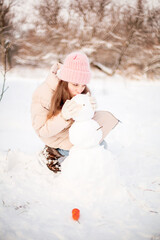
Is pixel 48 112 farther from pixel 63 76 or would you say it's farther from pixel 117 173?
pixel 117 173

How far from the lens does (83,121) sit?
1.16 m

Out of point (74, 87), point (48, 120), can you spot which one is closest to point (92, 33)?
point (74, 87)

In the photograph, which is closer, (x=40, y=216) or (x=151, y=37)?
(x=40, y=216)

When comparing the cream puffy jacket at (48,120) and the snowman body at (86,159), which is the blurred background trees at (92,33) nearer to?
the cream puffy jacket at (48,120)

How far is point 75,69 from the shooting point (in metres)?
1.18

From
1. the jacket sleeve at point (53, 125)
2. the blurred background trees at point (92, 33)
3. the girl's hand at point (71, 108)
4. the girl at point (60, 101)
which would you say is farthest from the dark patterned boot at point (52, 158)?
the blurred background trees at point (92, 33)

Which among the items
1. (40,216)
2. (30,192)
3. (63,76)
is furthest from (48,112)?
(40,216)

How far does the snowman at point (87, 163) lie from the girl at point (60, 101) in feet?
0.27

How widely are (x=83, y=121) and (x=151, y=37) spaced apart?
9.70 feet

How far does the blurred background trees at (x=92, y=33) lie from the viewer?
3.05 m

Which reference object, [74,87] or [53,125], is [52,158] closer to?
[53,125]

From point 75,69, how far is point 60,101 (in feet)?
0.84

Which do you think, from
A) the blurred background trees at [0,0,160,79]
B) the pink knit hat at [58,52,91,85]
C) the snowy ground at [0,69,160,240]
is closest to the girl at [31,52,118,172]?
the pink knit hat at [58,52,91,85]

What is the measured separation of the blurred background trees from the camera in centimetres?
305
